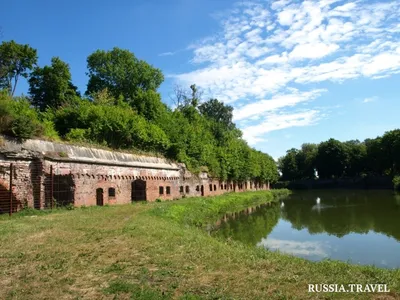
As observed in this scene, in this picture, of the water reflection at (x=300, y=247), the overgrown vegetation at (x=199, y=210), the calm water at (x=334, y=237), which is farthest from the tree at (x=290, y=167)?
the water reflection at (x=300, y=247)

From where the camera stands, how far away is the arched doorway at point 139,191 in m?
24.2

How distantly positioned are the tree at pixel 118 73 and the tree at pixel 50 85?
5.69m

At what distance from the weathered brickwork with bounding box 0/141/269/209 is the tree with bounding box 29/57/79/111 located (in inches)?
690

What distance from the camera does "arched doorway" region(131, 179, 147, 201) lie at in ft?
79.5

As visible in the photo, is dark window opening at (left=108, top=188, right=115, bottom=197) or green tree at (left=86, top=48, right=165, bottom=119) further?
green tree at (left=86, top=48, right=165, bottom=119)

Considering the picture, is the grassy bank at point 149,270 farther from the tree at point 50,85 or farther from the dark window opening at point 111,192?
the tree at point 50,85

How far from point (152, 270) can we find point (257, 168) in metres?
49.0

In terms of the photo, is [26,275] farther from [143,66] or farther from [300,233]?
[143,66]

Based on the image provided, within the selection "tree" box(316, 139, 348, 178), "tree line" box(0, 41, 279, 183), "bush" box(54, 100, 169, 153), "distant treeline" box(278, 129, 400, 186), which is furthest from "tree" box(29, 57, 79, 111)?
"tree" box(316, 139, 348, 178)

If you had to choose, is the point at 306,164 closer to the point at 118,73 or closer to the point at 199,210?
the point at 118,73

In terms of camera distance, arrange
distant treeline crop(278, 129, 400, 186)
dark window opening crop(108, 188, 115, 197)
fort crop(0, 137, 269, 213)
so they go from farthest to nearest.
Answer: distant treeline crop(278, 129, 400, 186) < dark window opening crop(108, 188, 115, 197) < fort crop(0, 137, 269, 213)

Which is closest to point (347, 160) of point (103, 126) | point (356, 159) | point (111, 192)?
point (356, 159)

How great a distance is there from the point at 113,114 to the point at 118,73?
2100 centimetres

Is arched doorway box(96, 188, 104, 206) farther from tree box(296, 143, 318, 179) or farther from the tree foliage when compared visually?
tree box(296, 143, 318, 179)
